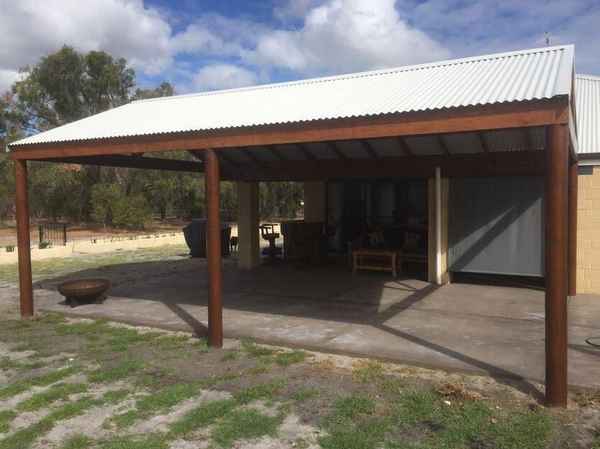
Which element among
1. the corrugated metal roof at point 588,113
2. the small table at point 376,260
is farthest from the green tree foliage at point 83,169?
the corrugated metal roof at point 588,113

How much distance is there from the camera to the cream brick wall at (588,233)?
347 inches

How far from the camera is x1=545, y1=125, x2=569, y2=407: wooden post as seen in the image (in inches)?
164

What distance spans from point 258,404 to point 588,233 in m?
7.19

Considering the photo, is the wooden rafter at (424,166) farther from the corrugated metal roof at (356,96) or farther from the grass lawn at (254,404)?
the grass lawn at (254,404)

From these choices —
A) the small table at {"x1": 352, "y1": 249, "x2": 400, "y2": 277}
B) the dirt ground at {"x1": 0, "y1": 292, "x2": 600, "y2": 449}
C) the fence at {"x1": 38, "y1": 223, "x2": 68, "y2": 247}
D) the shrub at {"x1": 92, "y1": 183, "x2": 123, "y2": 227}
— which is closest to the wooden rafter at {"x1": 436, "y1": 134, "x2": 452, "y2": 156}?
the small table at {"x1": 352, "y1": 249, "x2": 400, "y2": 277}

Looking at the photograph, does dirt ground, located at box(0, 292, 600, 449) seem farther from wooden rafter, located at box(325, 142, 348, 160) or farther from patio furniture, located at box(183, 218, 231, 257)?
patio furniture, located at box(183, 218, 231, 257)

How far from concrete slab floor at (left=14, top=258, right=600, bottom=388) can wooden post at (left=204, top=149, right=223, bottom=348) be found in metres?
0.47

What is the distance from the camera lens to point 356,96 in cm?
673

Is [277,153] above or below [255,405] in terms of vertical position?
above

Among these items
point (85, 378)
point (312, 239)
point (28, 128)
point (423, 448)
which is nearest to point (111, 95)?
point (28, 128)

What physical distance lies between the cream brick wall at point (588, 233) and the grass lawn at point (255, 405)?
212 inches

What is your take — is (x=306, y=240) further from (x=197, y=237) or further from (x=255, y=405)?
(x=255, y=405)

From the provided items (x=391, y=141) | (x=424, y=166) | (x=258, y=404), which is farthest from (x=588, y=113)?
(x=258, y=404)

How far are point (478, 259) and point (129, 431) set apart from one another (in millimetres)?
7561
